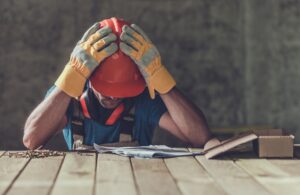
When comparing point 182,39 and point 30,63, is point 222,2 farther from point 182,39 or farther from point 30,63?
point 30,63

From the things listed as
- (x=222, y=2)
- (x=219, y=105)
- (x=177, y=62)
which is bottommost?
(x=219, y=105)

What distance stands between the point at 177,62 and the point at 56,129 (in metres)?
2.18

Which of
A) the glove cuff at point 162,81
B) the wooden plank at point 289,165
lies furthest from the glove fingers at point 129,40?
the wooden plank at point 289,165

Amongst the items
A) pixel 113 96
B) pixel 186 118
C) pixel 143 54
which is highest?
pixel 143 54

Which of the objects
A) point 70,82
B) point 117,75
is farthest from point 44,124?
point 117,75

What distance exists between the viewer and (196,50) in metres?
5.34

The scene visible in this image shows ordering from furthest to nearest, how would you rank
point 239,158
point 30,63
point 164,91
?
point 30,63 → point 164,91 → point 239,158

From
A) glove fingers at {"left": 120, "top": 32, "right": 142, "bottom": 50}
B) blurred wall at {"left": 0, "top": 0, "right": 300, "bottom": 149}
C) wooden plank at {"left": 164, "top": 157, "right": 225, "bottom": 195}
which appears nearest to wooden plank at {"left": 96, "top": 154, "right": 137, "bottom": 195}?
wooden plank at {"left": 164, "top": 157, "right": 225, "bottom": 195}

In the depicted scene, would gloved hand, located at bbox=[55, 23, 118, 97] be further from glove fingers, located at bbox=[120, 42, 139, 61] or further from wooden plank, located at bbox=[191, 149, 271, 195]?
wooden plank, located at bbox=[191, 149, 271, 195]

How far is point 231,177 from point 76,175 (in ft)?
1.76

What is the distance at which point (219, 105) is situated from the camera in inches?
212

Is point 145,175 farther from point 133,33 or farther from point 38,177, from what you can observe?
point 133,33

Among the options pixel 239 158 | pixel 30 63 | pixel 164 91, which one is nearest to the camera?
pixel 239 158

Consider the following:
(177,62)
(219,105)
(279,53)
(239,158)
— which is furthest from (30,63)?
(239,158)
